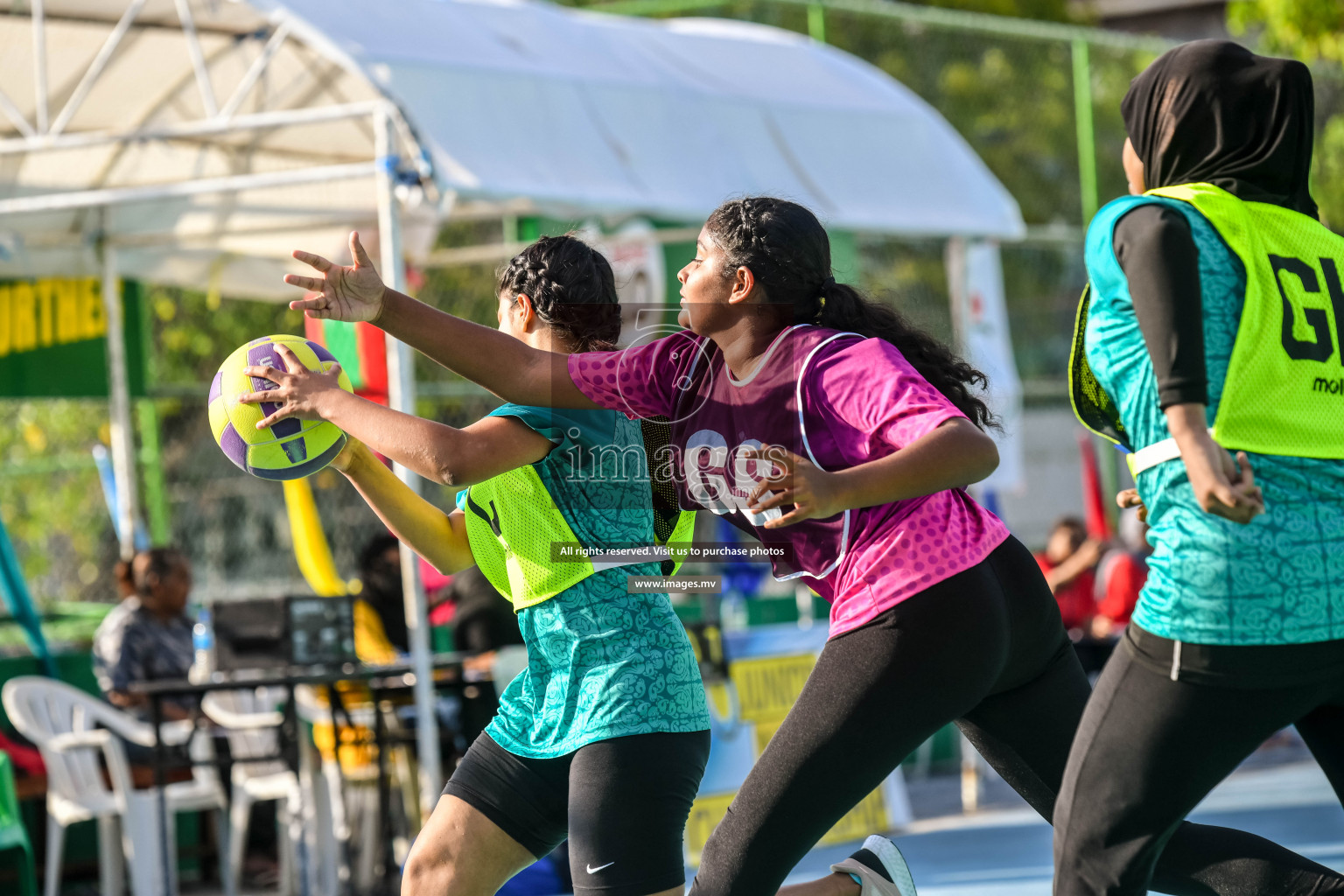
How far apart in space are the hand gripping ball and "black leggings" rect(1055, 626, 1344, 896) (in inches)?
62.7

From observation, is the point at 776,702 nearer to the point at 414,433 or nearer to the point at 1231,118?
the point at 414,433

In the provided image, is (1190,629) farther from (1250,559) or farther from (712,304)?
(712,304)

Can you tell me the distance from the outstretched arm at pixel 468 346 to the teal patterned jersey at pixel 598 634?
4cm

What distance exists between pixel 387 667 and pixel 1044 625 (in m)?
4.36

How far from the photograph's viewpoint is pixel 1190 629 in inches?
104

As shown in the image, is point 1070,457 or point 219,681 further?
point 1070,457

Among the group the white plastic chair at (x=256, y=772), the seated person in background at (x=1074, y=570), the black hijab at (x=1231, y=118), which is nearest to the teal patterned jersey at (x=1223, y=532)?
the black hijab at (x=1231, y=118)

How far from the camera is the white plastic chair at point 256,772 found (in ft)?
24.2

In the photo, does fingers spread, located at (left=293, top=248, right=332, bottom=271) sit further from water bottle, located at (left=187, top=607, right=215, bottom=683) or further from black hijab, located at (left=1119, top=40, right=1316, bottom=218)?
water bottle, located at (left=187, top=607, right=215, bottom=683)

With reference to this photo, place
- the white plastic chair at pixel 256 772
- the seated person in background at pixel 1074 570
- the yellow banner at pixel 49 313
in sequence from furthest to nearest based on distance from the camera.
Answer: the seated person in background at pixel 1074 570 < the yellow banner at pixel 49 313 < the white plastic chair at pixel 256 772

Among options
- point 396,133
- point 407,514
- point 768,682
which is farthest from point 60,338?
point 407,514

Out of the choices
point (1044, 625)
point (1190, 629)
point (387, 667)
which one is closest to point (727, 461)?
point (1044, 625)

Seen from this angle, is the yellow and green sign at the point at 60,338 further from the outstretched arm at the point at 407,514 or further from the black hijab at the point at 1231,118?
the black hijab at the point at 1231,118

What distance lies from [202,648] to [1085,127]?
8744mm
